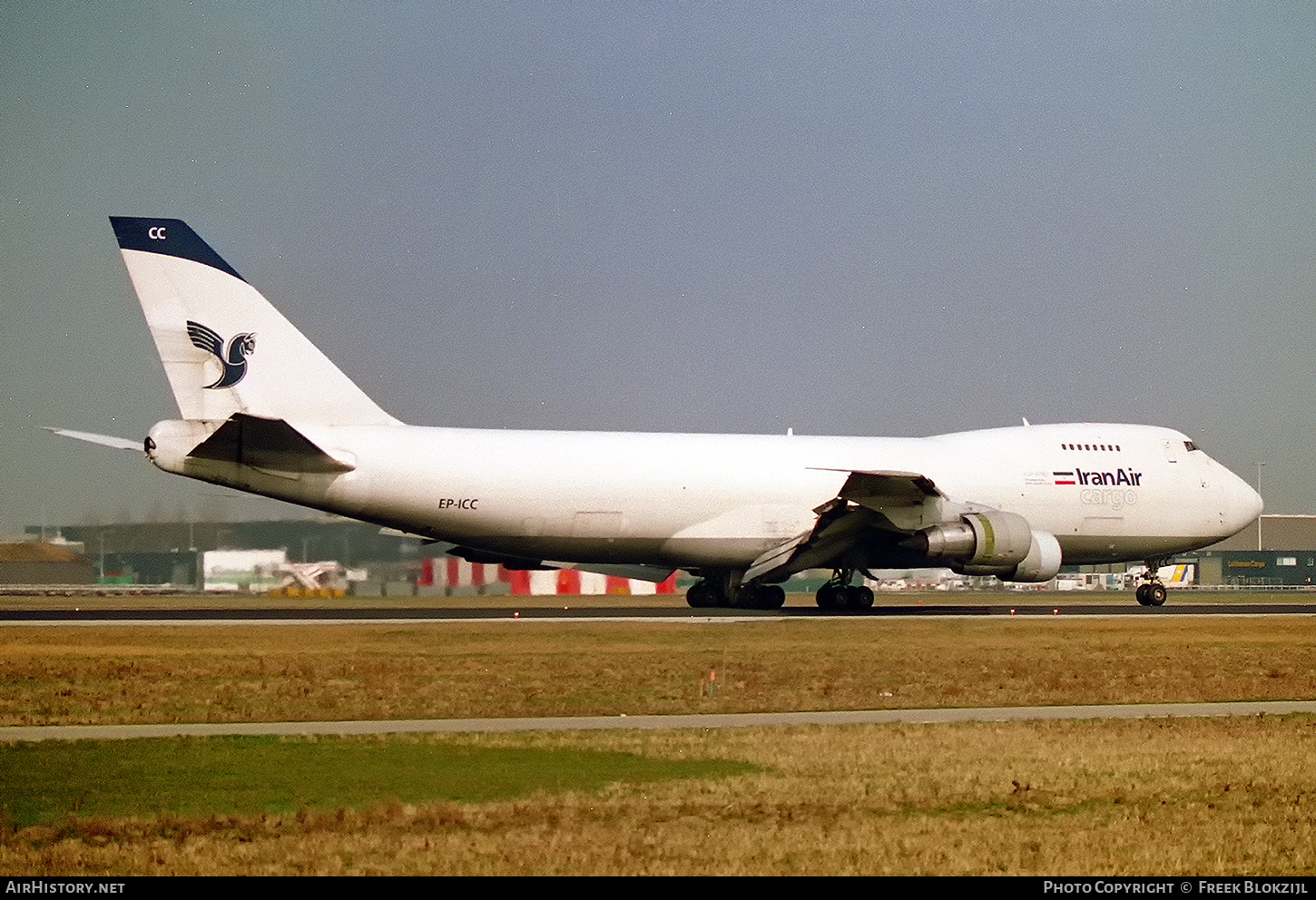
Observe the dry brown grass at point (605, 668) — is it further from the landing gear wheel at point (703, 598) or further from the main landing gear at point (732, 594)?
the landing gear wheel at point (703, 598)

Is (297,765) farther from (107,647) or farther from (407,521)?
(407,521)

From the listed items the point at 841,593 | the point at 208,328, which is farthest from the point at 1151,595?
the point at 208,328

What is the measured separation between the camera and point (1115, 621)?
34.9m

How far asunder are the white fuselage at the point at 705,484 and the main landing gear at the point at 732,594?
4.08 ft

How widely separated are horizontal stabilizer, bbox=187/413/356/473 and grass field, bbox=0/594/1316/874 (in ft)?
23.6

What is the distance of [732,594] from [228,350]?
14163 millimetres

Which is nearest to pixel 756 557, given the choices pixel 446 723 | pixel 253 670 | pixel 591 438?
pixel 591 438

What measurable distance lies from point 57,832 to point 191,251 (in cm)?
2584

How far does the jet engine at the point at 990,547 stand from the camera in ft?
120

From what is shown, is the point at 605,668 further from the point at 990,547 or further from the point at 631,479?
the point at 990,547

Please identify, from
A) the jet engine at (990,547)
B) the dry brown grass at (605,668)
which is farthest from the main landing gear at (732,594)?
the dry brown grass at (605,668)

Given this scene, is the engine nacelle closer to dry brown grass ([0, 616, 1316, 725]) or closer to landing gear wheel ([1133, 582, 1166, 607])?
dry brown grass ([0, 616, 1316, 725])

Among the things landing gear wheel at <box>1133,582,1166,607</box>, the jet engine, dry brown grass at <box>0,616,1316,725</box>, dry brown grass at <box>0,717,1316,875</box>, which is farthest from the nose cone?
dry brown grass at <box>0,717,1316,875</box>

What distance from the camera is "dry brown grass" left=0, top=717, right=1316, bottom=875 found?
10008mm
